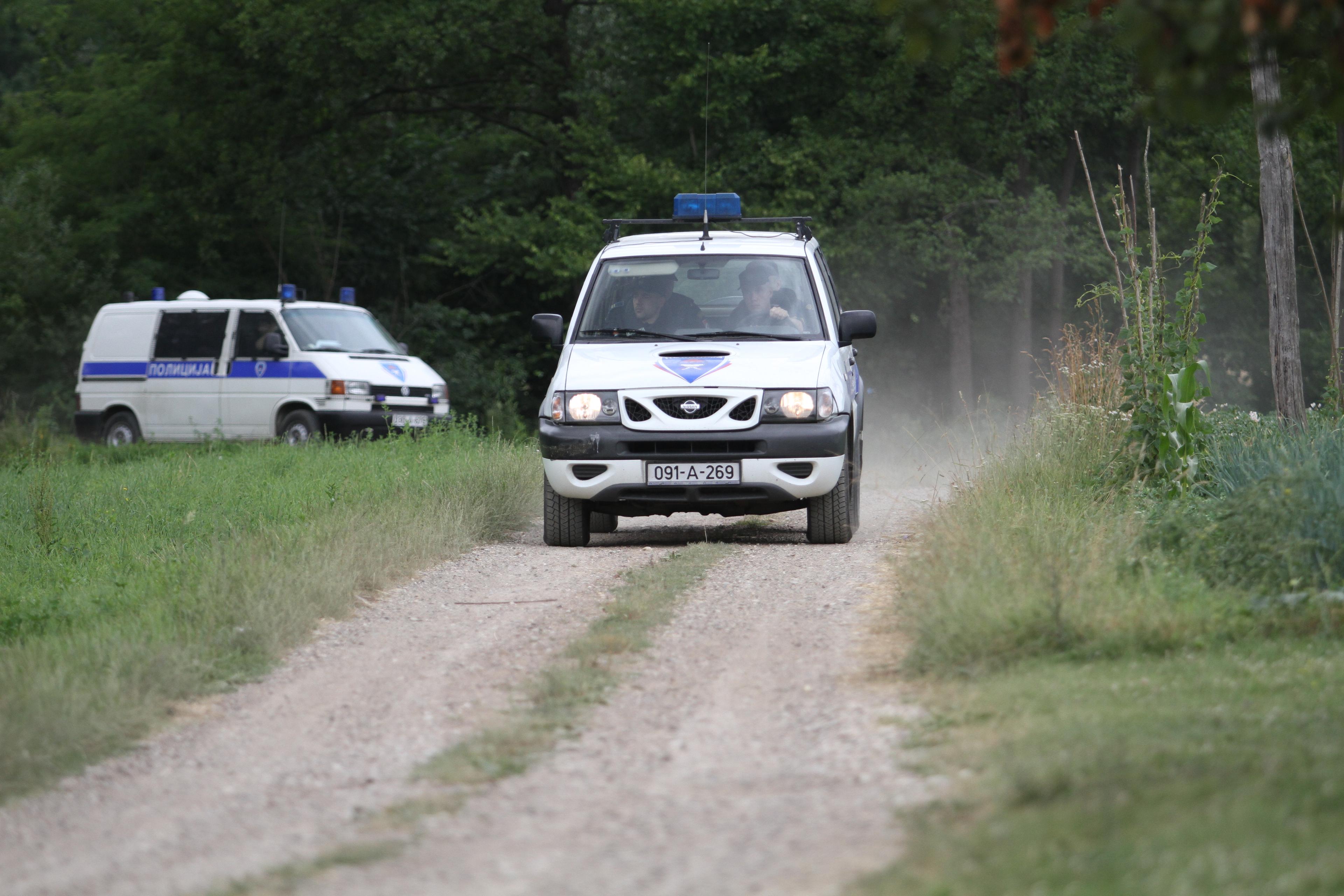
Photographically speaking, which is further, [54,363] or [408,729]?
[54,363]

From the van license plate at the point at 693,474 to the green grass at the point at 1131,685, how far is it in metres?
1.37

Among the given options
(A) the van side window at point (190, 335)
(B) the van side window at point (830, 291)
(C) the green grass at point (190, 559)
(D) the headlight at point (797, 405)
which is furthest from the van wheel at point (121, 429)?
(D) the headlight at point (797, 405)

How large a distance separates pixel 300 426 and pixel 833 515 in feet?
35.9

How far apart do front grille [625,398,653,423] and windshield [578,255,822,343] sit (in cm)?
77

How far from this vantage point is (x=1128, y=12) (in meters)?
Result: 3.34

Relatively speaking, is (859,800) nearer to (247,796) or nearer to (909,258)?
(247,796)

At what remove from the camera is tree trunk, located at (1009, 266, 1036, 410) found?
2648cm

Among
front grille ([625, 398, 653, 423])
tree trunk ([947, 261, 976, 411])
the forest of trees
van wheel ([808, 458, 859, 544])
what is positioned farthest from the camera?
tree trunk ([947, 261, 976, 411])

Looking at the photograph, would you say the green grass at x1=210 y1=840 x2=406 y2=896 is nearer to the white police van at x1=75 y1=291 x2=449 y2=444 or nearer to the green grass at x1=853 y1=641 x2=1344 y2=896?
the green grass at x1=853 y1=641 x2=1344 y2=896

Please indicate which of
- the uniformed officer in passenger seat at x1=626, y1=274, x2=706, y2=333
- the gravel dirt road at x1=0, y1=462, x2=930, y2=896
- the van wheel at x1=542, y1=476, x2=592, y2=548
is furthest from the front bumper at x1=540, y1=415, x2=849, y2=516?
the gravel dirt road at x1=0, y1=462, x2=930, y2=896

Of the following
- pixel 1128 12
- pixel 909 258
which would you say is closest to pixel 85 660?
pixel 1128 12

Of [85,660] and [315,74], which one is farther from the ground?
[315,74]

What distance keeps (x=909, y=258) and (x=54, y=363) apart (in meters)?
18.7

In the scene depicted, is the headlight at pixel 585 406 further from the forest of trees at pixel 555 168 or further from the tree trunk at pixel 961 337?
the tree trunk at pixel 961 337
